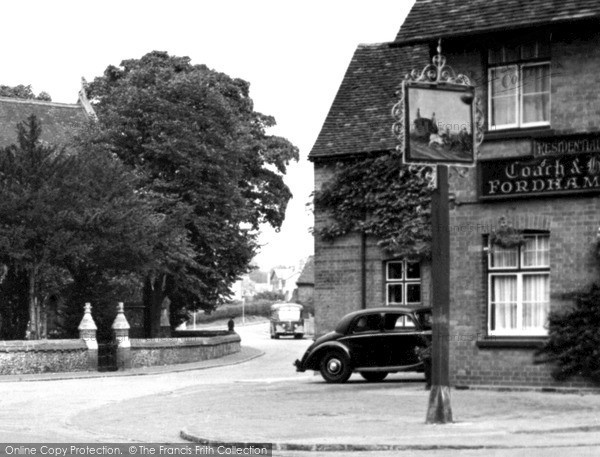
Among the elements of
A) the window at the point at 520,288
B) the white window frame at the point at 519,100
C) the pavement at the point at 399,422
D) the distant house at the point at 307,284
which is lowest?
the pavement at the point at 399,422

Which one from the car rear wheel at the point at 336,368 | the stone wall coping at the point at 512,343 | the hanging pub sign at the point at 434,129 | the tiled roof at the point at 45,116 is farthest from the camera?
the tiled roof at the point at 45,116

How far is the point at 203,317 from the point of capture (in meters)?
118

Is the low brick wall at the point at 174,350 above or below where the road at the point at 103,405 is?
above

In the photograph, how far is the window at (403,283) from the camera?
1420 inches

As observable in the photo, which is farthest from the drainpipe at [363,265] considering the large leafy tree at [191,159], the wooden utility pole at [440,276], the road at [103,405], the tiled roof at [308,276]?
the tiled roof at [308,276]

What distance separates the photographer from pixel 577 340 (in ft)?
77.2

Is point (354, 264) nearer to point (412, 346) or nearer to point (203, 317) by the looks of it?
point (412, 346)

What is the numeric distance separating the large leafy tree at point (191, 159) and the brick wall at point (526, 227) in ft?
99.6

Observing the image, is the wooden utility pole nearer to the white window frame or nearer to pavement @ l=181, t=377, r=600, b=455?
pavement @ l=181, t=377, r=600, b=455

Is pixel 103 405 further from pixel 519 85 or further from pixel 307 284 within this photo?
pixel 307 284

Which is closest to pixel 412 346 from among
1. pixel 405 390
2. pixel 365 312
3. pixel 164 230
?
pixel 365 312

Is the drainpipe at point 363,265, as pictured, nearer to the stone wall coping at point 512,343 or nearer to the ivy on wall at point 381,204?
the ivy on wall at point 381,204

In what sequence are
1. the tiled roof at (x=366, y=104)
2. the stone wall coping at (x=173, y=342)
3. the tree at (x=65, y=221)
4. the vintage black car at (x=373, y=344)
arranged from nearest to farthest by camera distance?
the vintage black car at (x=373, y=344)
the tiled roof at (x=366, y=104)
the tree at (x=65, y=221)
the stone wall coping at (x=173, y=342)

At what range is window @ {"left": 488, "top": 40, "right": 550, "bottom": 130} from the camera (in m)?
24.2
